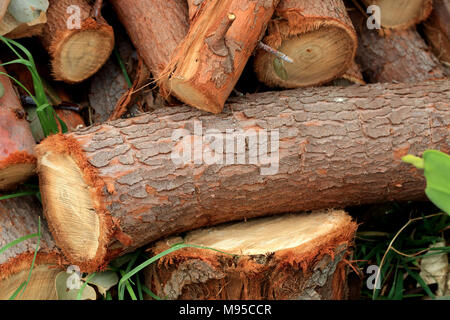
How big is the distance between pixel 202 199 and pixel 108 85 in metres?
0.79

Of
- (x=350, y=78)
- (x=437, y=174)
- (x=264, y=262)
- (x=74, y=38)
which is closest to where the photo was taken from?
(x=437, y=174)

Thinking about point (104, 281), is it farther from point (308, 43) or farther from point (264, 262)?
point (308, 43)

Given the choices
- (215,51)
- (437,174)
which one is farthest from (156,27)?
(437,174)

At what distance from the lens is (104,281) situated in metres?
1.72

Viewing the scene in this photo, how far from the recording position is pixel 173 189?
1550 mm

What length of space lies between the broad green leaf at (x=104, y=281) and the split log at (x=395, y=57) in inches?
54.1

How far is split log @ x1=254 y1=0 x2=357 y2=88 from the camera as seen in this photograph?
1.69 m

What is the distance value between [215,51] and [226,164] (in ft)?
1.18

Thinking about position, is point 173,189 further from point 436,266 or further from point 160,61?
point 436,266

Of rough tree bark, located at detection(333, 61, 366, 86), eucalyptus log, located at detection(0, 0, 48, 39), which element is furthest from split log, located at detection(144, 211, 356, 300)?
eucalyptus log, located at detection(0, 0, 48, 39)

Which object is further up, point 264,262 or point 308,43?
point 308,43

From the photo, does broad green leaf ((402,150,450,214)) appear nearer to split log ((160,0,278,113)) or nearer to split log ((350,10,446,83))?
split log ((160,0,278,113))

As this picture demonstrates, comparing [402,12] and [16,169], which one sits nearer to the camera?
[16,169]

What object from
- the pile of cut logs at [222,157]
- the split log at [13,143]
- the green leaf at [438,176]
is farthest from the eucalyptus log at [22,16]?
the green leaf at [438,176]
